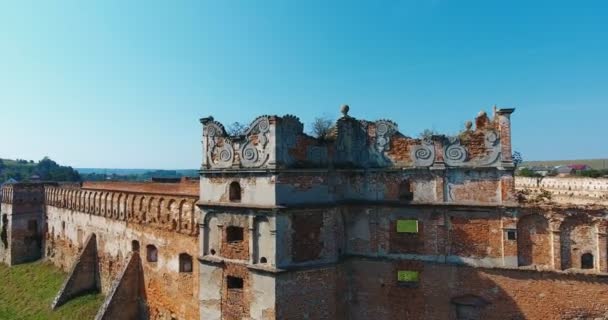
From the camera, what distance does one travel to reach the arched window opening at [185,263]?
63.8 ft

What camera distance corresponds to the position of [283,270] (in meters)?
14.2

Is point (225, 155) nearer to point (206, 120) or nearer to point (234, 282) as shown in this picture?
point (206, 120)

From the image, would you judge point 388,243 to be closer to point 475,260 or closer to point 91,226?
point 475,260

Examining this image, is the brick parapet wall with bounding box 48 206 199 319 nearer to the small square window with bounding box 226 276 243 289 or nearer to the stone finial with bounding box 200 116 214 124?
the small square window with bounding box 226 276 243 289

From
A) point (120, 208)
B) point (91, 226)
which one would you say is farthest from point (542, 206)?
point (91, 226)

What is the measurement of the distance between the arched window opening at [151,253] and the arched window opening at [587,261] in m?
18.4

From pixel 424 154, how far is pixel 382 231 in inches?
130

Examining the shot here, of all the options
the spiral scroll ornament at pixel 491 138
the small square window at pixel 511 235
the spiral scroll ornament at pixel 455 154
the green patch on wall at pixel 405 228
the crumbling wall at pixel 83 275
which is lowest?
the crumbling wall at pixel 83 275

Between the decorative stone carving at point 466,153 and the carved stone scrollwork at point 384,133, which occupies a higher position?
the carved stone scrollwork at point 384,133

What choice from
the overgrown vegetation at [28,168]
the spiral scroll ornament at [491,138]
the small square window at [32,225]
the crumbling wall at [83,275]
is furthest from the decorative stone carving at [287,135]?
the overgrown vegetation at [28,168]

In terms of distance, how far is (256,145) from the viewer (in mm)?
15102

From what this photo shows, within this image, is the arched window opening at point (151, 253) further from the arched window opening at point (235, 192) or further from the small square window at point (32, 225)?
the small square window at point (32, 225)

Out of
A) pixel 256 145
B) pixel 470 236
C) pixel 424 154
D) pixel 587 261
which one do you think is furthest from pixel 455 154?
pixel 256 145

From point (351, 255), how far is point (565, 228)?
7.40 metres
